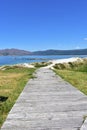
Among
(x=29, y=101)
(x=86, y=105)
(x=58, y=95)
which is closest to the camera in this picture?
(x=86, y=105)

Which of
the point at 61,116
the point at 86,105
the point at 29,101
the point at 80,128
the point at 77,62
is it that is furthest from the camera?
the point at 77,62

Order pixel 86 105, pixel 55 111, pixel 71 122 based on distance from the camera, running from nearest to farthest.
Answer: pixel 71 122, pixel 55 111, pixel 86 105

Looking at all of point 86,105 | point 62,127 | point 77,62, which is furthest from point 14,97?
point 77,62

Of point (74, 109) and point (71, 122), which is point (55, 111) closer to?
point (74, 109)

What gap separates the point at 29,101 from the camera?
1016 centimetres

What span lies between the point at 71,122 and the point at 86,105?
1.98m

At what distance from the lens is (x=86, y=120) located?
24.3 feet

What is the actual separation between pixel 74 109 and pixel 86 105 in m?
0.66

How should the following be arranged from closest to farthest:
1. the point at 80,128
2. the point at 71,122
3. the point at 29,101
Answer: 1. the point at 80,128
2. the point at 71,122
3. the point at 29,101

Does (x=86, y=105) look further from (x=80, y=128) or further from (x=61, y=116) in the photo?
(x=80, y=128)

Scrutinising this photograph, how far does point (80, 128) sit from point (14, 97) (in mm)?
4995

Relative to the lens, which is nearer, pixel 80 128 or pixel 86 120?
pixel 80 128

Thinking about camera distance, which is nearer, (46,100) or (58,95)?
(46,100)

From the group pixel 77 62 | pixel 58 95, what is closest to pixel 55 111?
pixel 58 95
